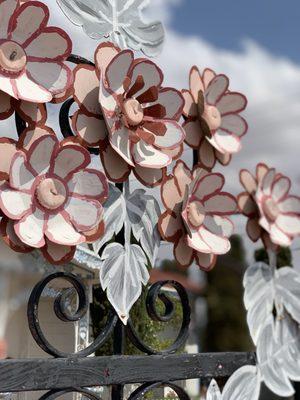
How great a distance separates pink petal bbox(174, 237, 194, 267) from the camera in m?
1.70

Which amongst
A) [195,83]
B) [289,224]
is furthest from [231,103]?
[289,224]

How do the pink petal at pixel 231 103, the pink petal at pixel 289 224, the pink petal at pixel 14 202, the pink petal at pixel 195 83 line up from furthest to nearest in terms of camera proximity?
the pink petal at pixel 289 224, the pink petal at pixel 231 103, the pink petal at pixel 195 83, the pink petal at pixel 14 202

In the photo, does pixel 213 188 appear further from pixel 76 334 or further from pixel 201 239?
pixel 76 334

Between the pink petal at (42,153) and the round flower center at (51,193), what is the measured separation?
0.03m

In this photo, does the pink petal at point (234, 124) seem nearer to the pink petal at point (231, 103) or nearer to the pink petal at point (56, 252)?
the pink petal at point (231, 103)

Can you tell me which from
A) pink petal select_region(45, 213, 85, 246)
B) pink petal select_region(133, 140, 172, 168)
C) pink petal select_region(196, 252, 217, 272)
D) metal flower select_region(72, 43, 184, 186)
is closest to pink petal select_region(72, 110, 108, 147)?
metal flower select_region(72, 43, 184, 186)

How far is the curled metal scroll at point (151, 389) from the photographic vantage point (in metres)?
1.48

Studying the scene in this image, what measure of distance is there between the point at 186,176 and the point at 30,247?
62 cm

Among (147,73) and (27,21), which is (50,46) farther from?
(147,73)

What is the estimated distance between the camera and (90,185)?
1451 mm

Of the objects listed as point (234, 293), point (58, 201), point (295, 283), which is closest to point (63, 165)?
point (58, 201)

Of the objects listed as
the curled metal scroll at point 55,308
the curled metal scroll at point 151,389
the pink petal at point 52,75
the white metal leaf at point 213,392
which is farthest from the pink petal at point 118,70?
the white metal leaf at point 213,392

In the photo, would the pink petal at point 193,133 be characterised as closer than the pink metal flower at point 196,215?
No

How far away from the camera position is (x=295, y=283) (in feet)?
6.94
